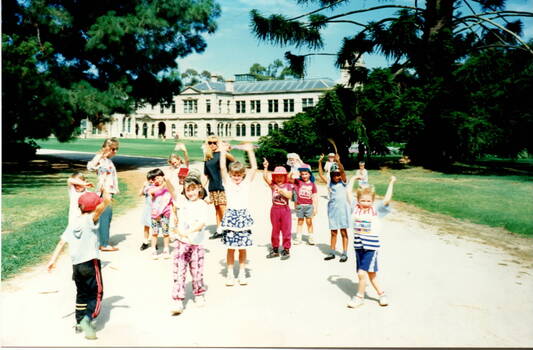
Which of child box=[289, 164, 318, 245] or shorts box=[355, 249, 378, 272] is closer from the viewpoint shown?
shorts box=[355, 249, 378, 272]

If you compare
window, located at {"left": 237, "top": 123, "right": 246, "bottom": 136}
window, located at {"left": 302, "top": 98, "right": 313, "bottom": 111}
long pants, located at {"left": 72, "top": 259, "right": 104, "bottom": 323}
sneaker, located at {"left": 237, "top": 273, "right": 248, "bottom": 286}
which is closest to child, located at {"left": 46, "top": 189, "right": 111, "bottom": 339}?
long pants, located at {"left": 72, "top": 259, "right": 104, "bottom": 323}

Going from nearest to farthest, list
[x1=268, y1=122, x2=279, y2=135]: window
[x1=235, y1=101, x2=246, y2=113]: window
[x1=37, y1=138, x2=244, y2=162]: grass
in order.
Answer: [x1=235, y1=101, x2=246, y2=113]: window → [x1=37, y1=138, x2=244, y2=162]: grass → [x1=268, y1=122, x2=279, y2=135]: window

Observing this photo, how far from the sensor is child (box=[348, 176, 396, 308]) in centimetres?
405

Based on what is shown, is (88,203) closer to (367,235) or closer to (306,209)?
(367,235)

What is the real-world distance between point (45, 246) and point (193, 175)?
10.9 feet

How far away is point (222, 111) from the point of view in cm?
965

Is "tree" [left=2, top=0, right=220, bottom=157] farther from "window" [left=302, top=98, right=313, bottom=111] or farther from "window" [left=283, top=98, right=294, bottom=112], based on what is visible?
"window" [left=302, top=98, right=313, bottom=111]

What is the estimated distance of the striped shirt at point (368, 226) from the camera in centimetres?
405

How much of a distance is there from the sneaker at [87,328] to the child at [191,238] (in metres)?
0.80

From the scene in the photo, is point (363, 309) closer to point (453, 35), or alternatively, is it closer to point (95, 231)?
point (95, 231)

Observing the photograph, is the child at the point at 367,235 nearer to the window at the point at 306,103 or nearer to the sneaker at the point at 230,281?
the sneaker at the point at 230,281

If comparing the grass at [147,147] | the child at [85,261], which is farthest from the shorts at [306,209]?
the grass at [147,147]

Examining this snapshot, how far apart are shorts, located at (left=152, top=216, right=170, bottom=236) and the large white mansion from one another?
236cm

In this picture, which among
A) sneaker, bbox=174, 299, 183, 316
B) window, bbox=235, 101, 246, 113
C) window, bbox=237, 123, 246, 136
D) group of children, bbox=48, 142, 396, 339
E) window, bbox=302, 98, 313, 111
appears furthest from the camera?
window, bbox=302, 98, 313, 111
